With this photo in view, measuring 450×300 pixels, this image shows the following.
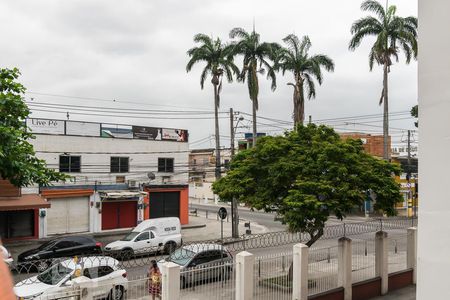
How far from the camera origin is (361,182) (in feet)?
50.5

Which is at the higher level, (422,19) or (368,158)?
(422,19)

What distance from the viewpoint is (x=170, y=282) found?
36.3 ft

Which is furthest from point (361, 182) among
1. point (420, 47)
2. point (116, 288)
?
point (420, 47)

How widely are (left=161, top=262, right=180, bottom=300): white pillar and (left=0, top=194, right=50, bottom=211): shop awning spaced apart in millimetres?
16248

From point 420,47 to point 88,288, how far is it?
8.50 m

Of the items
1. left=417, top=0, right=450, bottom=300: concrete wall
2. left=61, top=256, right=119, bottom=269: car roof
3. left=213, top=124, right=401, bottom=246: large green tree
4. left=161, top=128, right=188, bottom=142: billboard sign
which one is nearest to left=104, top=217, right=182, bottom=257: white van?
left=61, top=256, right=119, bottom=269: car roof

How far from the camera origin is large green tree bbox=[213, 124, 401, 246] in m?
14.7

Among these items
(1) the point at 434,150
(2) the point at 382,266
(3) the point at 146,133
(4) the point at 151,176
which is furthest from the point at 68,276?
(3) the point at 146,133

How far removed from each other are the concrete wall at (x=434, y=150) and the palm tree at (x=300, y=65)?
25583 millimetres

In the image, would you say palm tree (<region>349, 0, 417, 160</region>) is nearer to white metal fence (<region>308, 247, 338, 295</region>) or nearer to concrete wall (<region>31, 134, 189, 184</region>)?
concrete wall (<region>31, 134, 189, 184</region>)

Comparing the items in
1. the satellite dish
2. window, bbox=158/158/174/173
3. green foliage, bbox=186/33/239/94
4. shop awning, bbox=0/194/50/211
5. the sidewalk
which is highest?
green foliage, bbox=186/33/239/94

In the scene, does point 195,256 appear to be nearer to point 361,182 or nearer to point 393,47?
point 361,182

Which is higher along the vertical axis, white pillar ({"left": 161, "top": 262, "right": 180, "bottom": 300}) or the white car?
white pillar ({"left": 161, "top": 262, "right": 180, "bottom": 300})

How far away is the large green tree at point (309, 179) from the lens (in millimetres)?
14664
